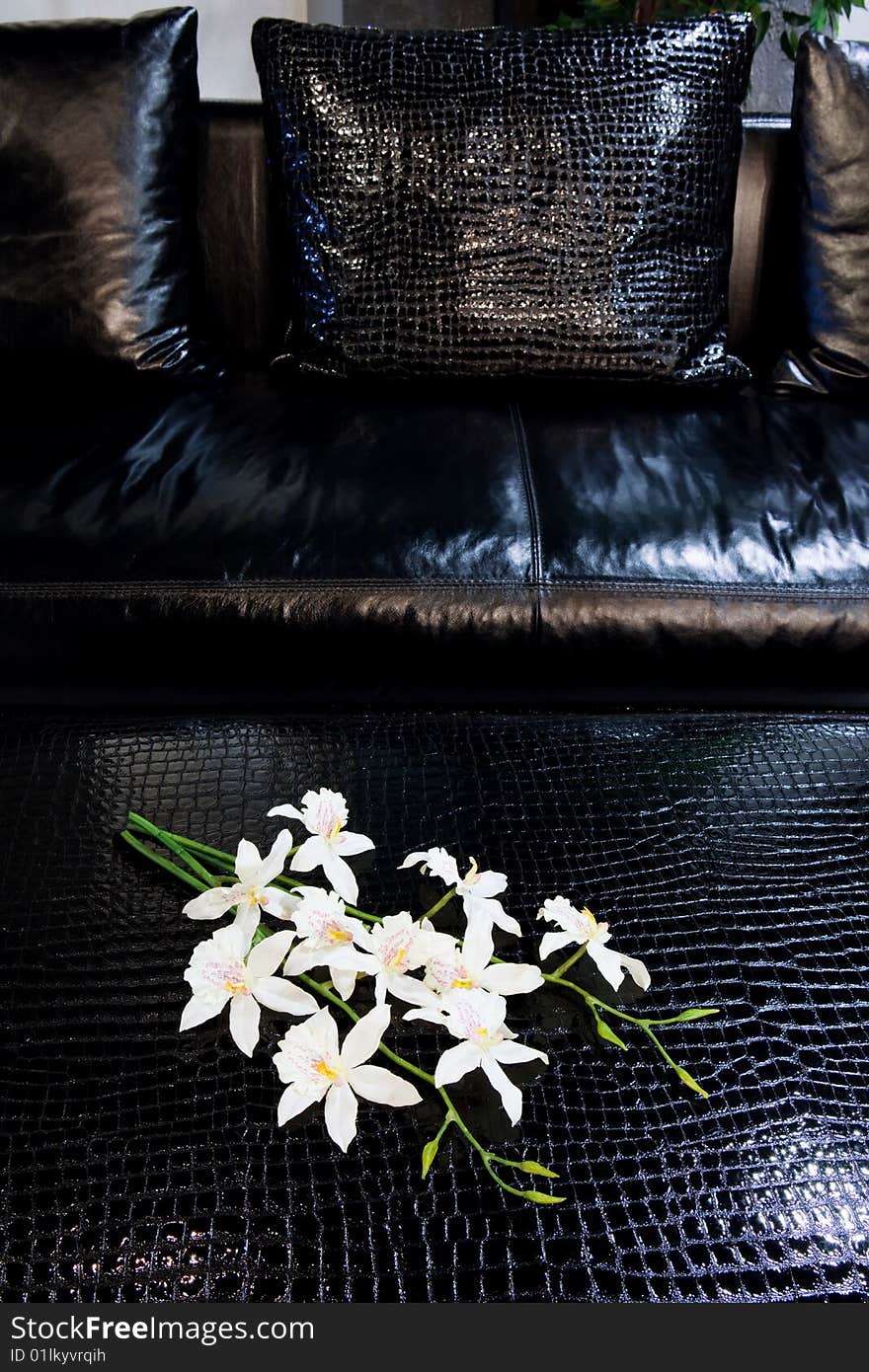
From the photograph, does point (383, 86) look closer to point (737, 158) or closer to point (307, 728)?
point (737, 158)

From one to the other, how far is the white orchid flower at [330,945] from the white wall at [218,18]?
284cm

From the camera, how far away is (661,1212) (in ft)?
1.67

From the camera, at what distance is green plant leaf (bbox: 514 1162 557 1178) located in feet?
1.68

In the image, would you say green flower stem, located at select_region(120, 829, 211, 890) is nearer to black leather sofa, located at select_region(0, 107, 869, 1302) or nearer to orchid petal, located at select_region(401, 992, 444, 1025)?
black leather sofa, located at select_region(0, 107, 869, 1302)

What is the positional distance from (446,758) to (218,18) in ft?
9.29

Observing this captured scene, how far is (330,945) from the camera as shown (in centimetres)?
59

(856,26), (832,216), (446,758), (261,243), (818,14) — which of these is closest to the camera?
(446,758)

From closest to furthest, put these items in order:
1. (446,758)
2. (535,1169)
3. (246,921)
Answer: (535,1169) → (246,921) → (446,758)

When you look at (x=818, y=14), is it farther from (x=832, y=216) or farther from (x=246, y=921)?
(x=246, y=921)

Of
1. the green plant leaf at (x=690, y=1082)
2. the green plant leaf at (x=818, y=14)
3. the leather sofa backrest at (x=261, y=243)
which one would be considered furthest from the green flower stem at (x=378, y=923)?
the green plant leaf at (x=818, y=14)

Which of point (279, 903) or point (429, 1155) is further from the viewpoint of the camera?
point (279, 903)

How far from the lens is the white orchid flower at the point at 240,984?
58 cm

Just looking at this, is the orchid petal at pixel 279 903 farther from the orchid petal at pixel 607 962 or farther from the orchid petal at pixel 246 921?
the orchid petal at pixel 607 962

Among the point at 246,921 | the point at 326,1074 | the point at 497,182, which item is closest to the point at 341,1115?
the point at 326,1074
